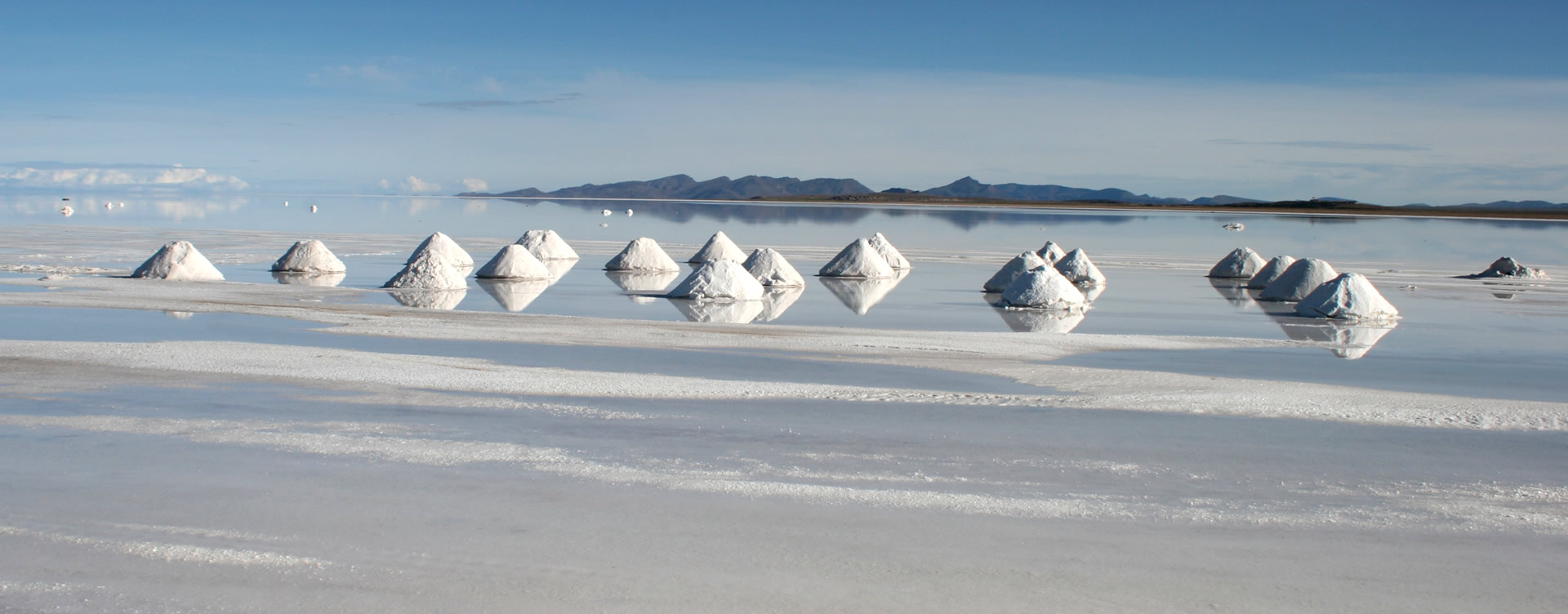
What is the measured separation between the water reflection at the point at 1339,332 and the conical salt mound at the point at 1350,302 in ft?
0.42

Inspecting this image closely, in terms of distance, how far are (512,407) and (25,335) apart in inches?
224

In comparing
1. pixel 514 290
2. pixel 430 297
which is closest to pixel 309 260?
pixel 514 290

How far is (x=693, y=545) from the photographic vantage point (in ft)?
14.6

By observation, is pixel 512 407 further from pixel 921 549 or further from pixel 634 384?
pixel 921 549

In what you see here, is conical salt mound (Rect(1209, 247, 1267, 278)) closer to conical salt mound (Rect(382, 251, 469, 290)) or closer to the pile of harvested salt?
the pile of harvested salt

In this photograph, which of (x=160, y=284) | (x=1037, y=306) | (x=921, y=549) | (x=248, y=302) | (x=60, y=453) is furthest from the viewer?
(x=160, y=284)

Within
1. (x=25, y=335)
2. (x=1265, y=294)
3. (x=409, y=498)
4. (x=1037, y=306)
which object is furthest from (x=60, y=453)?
(x=1265, y=294)

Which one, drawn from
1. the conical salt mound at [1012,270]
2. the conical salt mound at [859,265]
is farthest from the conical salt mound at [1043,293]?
the conical salt mound at [859,265]

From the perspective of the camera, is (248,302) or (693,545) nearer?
(693,545)

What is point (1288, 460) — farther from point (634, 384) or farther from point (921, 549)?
point (634, 384)

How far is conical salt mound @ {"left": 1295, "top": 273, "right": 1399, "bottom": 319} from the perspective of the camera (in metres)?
13.9

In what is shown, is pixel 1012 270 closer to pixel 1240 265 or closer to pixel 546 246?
pixel 1240 265

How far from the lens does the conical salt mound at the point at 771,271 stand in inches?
715

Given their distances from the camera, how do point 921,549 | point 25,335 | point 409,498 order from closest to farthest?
point 921,549 → point 409,498 → point 25,335
